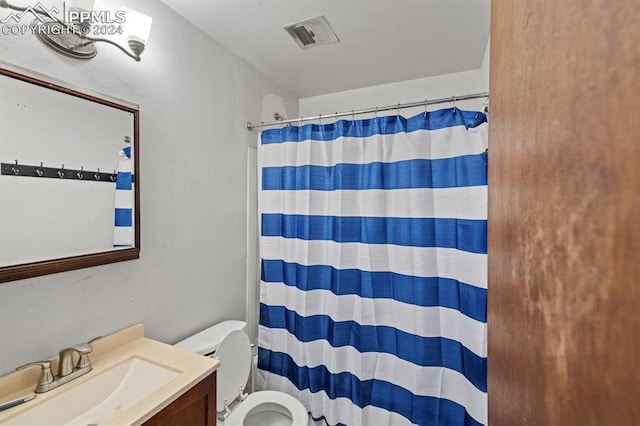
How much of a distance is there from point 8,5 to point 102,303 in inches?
42.7

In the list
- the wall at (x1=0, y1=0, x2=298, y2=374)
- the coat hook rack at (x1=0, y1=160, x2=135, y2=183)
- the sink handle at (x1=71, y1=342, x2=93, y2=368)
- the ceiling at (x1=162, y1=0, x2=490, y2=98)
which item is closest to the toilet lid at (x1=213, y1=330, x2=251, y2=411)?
the wall at (x1=0, y1=0, x2=298, y2=374)

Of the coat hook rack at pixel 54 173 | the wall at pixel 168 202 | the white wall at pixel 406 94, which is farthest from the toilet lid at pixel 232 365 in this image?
the white wall at pixel 406 94

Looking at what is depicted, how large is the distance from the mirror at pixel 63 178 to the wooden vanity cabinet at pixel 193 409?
0.63 metres

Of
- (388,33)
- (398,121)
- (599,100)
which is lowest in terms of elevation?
(599,100)

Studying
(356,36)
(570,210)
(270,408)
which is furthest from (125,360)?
(356,36)

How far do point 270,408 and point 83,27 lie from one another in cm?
208

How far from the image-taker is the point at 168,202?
1.42 metres

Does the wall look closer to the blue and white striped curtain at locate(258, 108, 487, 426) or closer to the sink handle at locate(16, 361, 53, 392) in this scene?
the sink handle at locate(16, 361, 53, 392)

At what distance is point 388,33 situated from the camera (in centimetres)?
159

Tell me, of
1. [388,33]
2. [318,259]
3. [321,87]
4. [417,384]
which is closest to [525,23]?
[388,33]

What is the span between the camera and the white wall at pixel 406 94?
1977mm

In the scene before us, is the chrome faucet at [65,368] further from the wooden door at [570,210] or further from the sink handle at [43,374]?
the wooden door at [570,210]

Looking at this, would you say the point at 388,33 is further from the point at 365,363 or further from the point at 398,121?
the point at 365,363

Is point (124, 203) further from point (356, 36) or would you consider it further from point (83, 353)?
point (356, 36)
